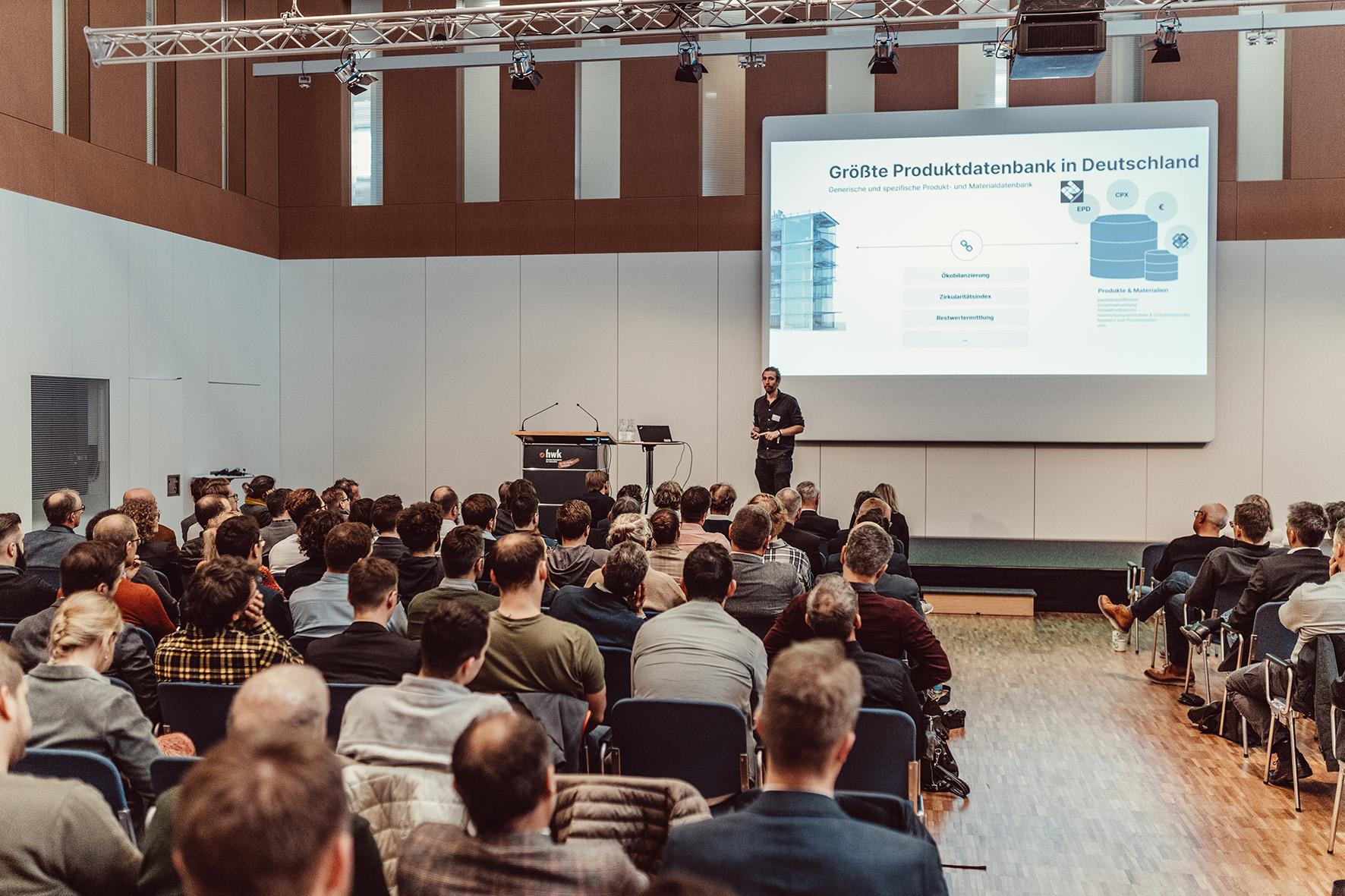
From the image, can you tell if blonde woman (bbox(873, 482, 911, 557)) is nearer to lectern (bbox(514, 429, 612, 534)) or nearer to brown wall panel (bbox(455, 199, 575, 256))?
lectern (bbox(514, 429, 612, 534))

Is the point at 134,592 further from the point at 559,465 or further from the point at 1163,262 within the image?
the point at 1163,262

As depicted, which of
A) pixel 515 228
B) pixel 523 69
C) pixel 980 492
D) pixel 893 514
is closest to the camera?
pixel 893 514

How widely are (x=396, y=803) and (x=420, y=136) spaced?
35.0 ft

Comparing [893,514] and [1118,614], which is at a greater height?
[893,514]

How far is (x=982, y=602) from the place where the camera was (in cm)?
953

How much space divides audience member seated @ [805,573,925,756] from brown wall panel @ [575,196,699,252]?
8158 millimetres

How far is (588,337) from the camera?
37.8 feet

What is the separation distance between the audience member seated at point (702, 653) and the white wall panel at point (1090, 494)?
24.5 feet

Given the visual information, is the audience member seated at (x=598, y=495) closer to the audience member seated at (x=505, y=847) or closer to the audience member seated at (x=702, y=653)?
the audience member seated at (x=702, y=653)

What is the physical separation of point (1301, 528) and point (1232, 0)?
3.47 metres

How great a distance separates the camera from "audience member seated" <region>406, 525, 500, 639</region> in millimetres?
4180

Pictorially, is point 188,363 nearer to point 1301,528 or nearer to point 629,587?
point 629,587

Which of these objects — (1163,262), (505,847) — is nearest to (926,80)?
(1163,262)

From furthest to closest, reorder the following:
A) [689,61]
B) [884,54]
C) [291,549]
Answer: [689,61], [884,54], [291,549]
